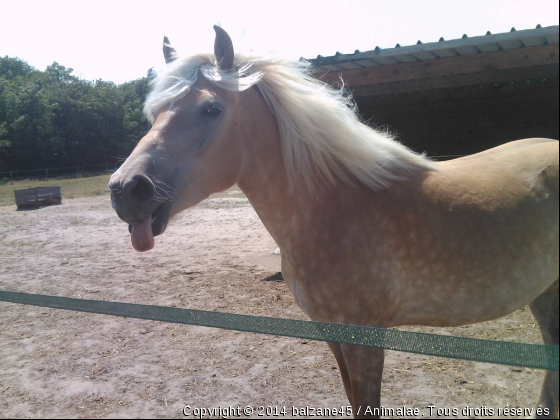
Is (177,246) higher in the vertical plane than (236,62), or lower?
lower

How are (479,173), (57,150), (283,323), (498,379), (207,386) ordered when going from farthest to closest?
(57,150), (207,386), (498,379), (479,173), (283,323)

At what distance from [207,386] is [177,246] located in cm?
541

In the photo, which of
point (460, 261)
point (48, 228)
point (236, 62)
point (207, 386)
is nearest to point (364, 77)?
point (236, 62)

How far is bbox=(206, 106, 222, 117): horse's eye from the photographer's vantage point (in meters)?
1.81

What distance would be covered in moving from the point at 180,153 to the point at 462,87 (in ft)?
7.97

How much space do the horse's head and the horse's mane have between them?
0.02 metres

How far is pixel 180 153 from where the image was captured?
173cm

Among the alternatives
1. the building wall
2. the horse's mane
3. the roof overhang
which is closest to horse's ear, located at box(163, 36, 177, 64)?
the horse's mane

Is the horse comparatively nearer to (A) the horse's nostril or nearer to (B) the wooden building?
(A) the horse's nostril

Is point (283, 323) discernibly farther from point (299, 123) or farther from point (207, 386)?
point (207, 386)

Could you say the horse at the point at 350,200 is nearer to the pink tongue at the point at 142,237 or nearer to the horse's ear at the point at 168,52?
the pink tongue at the point at 142,237

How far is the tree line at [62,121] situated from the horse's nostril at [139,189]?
75.7ft

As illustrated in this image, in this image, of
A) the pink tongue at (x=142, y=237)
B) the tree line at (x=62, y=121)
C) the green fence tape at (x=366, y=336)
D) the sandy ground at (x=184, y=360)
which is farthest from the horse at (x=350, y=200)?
the tree line at (x=62, y=121)

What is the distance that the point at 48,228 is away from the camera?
10336 mm
